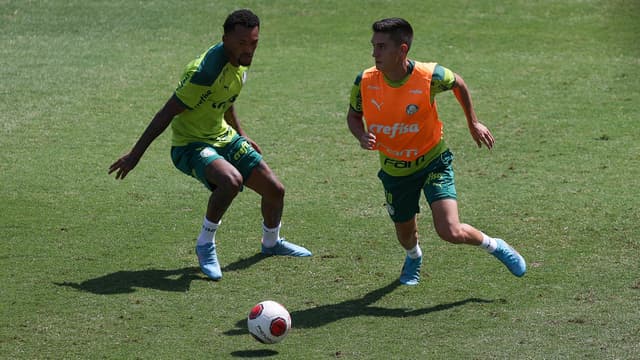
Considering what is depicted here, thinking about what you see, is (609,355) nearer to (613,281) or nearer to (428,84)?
(613,281)

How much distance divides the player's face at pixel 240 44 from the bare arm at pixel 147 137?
665mm

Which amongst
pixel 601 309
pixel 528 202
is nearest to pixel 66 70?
pixel 528 202

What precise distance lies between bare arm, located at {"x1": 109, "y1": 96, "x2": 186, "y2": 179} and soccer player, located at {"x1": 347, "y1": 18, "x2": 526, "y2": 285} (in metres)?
1.66

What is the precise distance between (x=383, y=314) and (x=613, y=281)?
6.96 ft

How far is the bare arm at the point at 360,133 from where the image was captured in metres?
8.67

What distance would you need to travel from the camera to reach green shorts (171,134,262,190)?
32.2 feet

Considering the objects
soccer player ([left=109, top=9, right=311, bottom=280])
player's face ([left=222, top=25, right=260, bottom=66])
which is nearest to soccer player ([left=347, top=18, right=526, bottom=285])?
player's face ([left=222, top=25, right=260, bottom=66])

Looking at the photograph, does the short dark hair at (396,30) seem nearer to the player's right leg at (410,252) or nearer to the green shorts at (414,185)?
the green shorts at (414,185)

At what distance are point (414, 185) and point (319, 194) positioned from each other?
2874 millimetres

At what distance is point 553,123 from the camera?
14.1 m

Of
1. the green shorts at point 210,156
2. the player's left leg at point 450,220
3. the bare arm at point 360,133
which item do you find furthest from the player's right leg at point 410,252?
the green shorts at point 210,156

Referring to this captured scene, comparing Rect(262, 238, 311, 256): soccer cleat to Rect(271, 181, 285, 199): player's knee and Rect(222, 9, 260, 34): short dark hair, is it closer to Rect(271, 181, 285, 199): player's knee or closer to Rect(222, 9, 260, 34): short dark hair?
Rect(271, 181, 285, 199): player's knee

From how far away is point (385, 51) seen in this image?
8867 millimetres

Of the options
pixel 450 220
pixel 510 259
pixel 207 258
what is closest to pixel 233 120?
pixel 207 258
